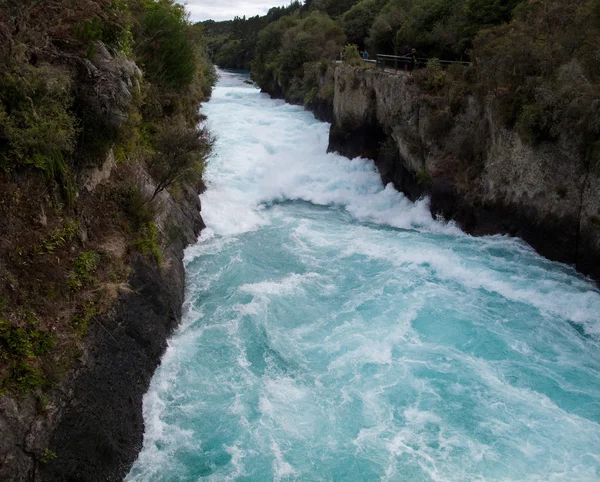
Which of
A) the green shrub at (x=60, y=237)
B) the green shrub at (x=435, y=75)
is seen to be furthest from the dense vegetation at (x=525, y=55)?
the green shrub at (x=60, y=237)

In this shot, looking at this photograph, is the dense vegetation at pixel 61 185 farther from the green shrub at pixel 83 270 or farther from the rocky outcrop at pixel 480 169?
the rocky outcrop at pixel 480 169

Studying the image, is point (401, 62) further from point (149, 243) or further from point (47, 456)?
point (47, 456)

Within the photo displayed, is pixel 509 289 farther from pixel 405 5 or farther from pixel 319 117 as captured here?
pixel 405 5

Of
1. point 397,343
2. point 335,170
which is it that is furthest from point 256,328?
point 335,170

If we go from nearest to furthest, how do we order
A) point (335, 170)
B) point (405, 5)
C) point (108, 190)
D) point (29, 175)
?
point (29, 175) → point (108, 190) → point (335, 170) → point (405, 5)

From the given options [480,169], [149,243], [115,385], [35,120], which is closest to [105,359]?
[115,385]
